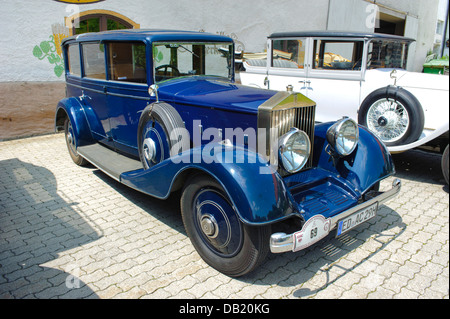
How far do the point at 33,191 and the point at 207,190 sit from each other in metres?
2.56

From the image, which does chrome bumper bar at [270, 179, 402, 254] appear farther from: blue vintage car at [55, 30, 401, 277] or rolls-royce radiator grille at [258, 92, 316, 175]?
rolls-royce radiator grille at [258, 92, 316, 175]

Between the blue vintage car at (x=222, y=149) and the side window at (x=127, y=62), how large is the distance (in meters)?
0.01

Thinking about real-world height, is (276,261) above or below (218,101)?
below

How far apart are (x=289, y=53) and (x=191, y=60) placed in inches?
110

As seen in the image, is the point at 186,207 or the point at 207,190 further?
the point at 186,207

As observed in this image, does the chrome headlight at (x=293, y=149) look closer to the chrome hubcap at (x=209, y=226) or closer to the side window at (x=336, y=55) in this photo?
the chrome hubcap at (x=209, y=226)

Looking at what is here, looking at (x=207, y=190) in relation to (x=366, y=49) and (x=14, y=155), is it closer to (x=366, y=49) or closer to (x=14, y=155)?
(x=366, y=49)

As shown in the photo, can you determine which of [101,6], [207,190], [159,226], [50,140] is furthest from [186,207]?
[101,6]

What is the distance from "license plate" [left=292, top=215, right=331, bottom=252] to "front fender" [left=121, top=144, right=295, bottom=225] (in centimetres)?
15

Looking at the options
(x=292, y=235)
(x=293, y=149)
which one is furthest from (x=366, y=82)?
(x=292, y=235)

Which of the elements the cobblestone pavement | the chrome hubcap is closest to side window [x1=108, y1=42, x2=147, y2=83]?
the cobblestone pavement

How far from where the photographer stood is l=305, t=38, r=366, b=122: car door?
5.09 m

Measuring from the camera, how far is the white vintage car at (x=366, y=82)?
4.27 metres

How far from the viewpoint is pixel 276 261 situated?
2.70 meters
